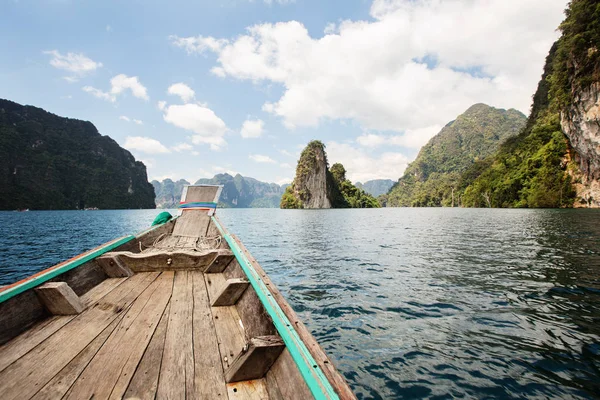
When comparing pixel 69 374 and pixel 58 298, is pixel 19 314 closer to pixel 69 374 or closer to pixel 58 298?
pixel 58 298

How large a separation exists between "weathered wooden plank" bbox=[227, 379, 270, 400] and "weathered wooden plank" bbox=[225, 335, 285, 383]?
4cm

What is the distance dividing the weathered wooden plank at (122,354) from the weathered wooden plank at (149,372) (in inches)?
1.7

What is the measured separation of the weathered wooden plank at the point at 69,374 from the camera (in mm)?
1952

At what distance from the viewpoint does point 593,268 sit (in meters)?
9.07

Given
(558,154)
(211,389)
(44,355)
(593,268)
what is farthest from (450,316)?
(558,154)

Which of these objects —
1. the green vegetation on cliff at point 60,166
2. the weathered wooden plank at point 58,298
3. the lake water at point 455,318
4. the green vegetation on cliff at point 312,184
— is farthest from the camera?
the green vegetation on cliff at point 312,184

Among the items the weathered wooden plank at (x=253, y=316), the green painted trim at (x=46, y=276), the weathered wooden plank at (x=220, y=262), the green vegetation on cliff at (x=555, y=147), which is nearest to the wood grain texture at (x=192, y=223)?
the green painted trim at (x=46, y=276)

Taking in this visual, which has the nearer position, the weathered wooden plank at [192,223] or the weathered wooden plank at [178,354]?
the weathered wooden plank at [178,354]

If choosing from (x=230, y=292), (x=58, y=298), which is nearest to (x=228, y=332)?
(x=230, y=292)

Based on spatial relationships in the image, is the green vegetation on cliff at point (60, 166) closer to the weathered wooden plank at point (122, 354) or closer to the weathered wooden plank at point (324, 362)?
the weathered wooden plank at point (122, 354)

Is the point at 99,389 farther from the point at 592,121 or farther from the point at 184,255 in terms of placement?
the point at 592,121

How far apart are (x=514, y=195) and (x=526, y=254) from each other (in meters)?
73.3

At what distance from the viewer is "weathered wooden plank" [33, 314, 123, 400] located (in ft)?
6.40

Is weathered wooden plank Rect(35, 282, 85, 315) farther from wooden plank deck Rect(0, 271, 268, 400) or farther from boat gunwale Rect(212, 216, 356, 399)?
boat gunwale Rect(212, 216, 356, 399)
